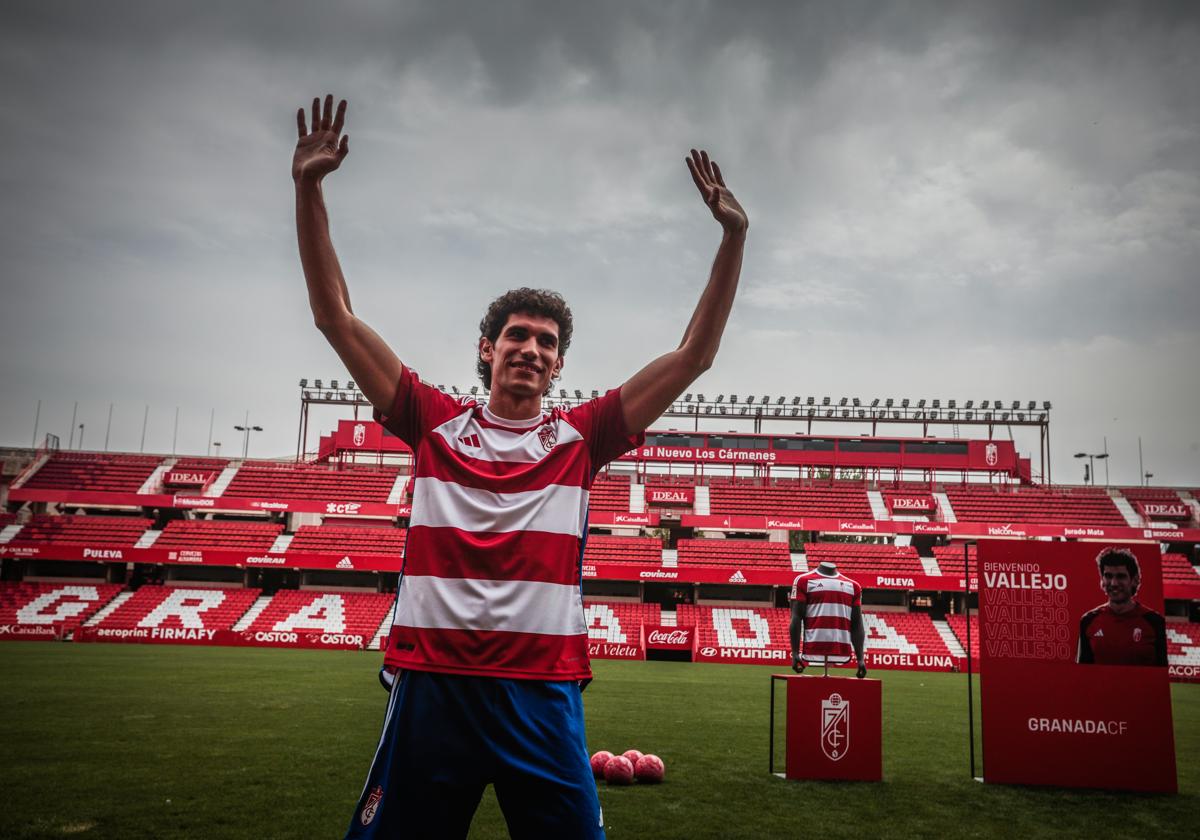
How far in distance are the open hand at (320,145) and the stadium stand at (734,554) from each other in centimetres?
3659

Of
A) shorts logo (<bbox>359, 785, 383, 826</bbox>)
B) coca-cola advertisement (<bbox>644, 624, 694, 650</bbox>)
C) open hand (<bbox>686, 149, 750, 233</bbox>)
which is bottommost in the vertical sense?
coca-cola advertisement (<bbox>644, 624, 694, 650</bbox>)

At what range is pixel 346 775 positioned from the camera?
812 cm

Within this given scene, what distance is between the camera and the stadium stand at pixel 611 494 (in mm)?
44484

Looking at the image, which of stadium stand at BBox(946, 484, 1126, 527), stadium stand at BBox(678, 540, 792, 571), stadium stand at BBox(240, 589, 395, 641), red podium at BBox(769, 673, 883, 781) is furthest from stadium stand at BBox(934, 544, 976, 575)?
red podium at BBox(769, 673, 883, 781)

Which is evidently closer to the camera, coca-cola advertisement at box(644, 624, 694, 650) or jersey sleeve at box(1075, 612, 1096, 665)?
jersey sleeve at box(1075, 612, 1096, 665)

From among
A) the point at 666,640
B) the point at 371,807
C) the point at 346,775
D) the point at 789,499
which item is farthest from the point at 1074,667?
the point at 789,499

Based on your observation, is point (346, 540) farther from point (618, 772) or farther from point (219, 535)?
point (618, 772)

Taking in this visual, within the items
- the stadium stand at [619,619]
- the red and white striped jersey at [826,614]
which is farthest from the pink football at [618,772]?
the stadium stand at [619,619]

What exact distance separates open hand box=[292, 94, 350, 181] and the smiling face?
2.82 ft

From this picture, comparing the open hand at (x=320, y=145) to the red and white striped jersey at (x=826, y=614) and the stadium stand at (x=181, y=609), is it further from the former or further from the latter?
the stadium stand at (x=181, y=609)

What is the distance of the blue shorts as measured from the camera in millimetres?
2408

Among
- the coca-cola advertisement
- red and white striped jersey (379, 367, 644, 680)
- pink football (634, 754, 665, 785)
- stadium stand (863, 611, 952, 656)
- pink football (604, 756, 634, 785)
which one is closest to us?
red and white striped jersey (379, 367, 644, 680)

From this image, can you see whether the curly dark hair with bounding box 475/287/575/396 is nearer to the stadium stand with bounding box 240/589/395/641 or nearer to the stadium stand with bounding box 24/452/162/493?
the stadium stand with bounding box 240/589/395/641

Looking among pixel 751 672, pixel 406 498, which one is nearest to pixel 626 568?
pixel 751 672
